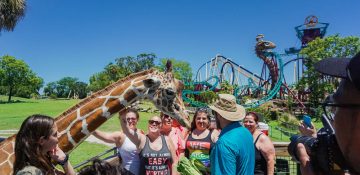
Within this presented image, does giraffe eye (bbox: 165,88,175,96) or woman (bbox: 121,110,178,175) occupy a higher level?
giraffe eye (bbox: 165,88,175,96)

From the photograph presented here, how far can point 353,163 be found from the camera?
123 cm

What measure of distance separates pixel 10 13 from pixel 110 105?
42.3 feet

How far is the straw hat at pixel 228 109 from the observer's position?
11.3 ft

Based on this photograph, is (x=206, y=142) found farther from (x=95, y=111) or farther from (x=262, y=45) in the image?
(x=262, y=45)

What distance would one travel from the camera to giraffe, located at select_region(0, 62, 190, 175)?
3906 mm

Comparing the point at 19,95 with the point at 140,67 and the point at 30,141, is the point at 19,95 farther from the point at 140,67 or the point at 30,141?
the point at 30,141

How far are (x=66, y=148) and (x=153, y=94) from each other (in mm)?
1571

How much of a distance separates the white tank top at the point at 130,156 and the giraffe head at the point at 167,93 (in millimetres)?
828

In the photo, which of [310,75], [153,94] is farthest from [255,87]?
[153,94]

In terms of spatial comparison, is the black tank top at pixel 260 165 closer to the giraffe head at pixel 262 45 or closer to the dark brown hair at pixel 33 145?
the dark brown hair at pixel 33 145

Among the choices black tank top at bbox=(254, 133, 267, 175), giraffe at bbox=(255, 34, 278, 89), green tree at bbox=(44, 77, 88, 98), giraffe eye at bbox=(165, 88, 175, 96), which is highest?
giraffe at bbox=(255, 34, 278, 89)

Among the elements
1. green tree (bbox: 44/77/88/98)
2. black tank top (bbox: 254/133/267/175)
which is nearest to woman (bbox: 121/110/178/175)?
black tank top (bbox: 254/133/267/175)

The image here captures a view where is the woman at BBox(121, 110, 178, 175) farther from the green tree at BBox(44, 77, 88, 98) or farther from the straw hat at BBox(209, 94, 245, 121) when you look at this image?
the green tree at BBox(44, 77, 88, 98)

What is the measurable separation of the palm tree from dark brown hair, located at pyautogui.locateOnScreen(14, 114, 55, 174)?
548 inches
